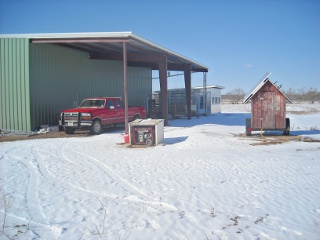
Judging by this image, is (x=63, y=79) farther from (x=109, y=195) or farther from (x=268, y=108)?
(x=109, y=195)

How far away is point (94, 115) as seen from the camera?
14016 millimetres

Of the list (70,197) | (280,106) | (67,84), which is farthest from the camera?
(67,84)

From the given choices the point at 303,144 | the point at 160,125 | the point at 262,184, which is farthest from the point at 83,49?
the point at 262,184

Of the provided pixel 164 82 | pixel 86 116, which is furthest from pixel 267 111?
pixel 86 116

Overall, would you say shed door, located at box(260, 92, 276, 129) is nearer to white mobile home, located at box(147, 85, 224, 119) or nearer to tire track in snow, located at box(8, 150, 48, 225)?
tire track in snow, located at box(8, 150, 48, 225)

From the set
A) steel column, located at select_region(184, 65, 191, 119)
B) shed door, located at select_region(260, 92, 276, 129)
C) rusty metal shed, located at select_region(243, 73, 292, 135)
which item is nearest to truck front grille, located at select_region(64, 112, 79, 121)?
rusty metal shed, located at select_region(243, 73, 292, 135)

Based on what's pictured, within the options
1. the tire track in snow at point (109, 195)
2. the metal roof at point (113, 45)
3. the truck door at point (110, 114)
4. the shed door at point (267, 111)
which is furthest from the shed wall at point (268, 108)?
the tire track in snow at point (109, 195)

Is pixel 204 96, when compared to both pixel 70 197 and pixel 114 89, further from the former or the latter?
pixel 70 197

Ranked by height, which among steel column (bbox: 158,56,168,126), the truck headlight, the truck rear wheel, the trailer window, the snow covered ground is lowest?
the snow covered ground

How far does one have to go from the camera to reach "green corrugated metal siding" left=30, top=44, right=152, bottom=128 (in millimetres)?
15617

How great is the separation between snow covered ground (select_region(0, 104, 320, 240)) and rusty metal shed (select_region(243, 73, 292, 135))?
4366 millimetres

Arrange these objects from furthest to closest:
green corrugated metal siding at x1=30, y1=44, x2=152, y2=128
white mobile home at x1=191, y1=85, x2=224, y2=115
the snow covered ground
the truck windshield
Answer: white mobile home at x1=191, y1=85, x2=224, y2=115
green corrugated metal siding at x1=30, y1=44, x2=152, y2=128
the truck windshield
the snow covered ground

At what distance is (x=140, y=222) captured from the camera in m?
4.14

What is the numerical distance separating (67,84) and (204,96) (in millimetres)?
17740
